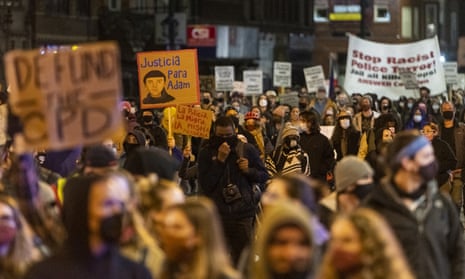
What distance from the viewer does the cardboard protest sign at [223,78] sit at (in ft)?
100

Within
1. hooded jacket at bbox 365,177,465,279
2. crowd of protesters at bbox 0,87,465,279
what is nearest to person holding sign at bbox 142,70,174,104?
crowd of protesters at bbox 0,87,465,279

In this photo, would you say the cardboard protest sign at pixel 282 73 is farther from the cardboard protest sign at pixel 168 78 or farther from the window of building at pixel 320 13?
the window of building at pixel 320 13

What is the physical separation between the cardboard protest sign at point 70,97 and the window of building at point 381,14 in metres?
64.2

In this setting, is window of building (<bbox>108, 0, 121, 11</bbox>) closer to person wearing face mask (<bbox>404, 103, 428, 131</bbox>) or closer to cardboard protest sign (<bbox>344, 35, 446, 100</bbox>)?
cardboard protest sign (<bbox>344, 35, 446, 100</bbox>)

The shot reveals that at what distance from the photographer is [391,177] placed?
739cm

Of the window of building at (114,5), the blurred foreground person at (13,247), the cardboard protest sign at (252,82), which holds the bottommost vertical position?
the cardboard protest sign at (252,82)

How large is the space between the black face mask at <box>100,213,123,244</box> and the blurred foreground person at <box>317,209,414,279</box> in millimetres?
864

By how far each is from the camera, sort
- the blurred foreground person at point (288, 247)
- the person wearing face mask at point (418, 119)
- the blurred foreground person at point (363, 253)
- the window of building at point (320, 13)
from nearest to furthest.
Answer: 1. the blurred foreground person at point (288, 247)
2. the blurred foreground person at point (363, 253)
3. the person wearing face mask at point (418, 119)
4. the window of building at point (320, 13)

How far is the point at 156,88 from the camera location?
51.0 ft

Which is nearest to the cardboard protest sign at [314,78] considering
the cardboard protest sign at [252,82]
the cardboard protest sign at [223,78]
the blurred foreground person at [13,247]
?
the cardboard protest sign at [252,82]

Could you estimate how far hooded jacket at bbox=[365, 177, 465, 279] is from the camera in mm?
7355

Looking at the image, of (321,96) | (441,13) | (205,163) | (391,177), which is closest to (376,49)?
(321,96)

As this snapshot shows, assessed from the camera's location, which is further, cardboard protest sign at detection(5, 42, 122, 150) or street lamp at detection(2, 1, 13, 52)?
street lamp at detection(2, 1, 13, 52)

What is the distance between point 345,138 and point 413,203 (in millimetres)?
9941
